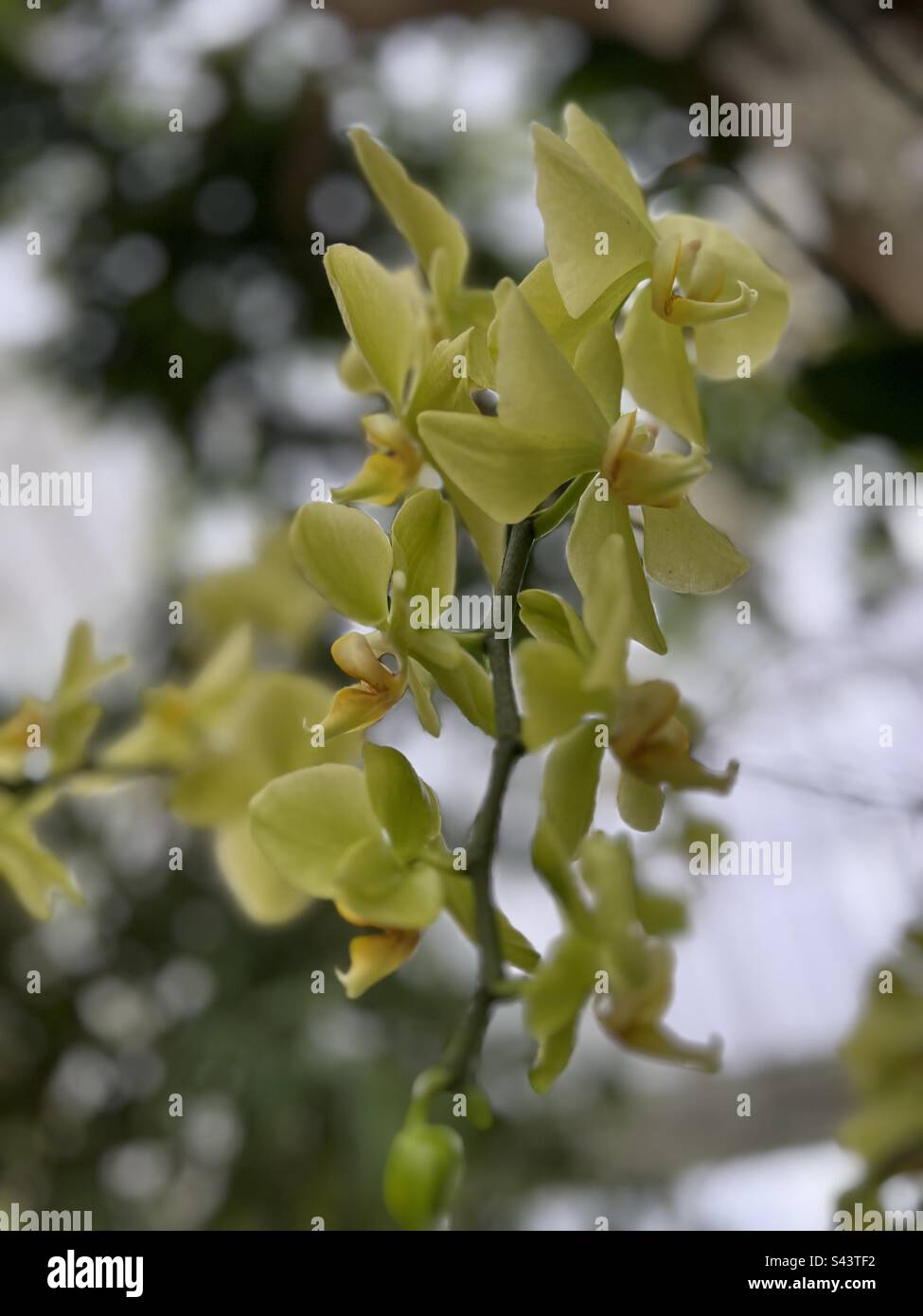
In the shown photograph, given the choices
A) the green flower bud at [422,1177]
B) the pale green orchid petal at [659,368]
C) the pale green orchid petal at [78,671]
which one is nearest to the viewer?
the green flower bud at [422,1177]

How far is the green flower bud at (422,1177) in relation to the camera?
193 millimetres

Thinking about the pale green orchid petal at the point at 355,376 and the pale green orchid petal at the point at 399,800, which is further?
the pale green orchid petal at the point at 355,376

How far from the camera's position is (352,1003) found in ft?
2.90

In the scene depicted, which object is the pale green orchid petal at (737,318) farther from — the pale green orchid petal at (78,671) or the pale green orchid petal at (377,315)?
the pale green orchid petal at (78,671)

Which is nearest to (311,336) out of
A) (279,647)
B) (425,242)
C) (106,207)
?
(106,207)

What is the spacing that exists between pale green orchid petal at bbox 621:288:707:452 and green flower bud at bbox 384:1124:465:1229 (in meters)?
0.18

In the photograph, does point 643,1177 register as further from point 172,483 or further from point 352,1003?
point 172,483

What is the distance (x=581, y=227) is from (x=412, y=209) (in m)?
0.08

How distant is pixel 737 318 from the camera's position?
1.09 feet

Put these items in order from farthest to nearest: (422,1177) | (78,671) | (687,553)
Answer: (78,671), (687,553), (422,1177)

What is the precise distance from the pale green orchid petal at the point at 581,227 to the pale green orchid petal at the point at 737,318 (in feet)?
0.14

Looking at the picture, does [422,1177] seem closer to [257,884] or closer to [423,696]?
[423,696]

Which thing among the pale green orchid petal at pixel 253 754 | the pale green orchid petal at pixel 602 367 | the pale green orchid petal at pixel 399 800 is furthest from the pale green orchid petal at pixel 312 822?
the pale green orchid petal at pixel 253 754

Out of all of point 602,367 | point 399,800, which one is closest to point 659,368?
point 602,367
